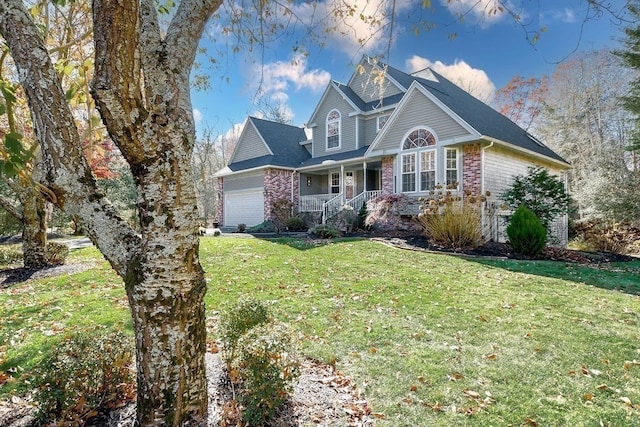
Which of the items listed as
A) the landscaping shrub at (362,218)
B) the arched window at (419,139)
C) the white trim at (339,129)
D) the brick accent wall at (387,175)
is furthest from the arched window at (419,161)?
the white trim at (339,129)

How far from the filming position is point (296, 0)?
385cm

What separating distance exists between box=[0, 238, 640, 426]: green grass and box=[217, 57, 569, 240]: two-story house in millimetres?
5233

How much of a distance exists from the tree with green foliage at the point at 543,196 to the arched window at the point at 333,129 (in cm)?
931

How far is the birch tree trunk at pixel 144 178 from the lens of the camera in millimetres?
1856

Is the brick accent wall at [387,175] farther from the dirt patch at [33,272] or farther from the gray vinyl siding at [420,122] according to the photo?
the dirt patch at [33,272]

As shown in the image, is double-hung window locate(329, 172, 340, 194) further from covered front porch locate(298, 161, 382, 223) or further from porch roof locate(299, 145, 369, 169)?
porch roof locate(299, 145, 369, 169)

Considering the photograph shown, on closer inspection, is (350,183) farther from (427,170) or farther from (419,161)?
(427,170)

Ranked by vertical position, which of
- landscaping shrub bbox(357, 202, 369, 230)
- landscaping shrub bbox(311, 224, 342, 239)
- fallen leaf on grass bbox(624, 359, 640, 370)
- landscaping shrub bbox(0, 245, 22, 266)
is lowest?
fallen leaf on grass bbox(624, 359, 640, 370)

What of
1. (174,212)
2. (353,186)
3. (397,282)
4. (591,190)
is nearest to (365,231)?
(353,186)

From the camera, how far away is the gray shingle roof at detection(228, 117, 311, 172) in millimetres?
19028

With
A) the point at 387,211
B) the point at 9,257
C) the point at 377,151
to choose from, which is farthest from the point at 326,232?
the point at 9,257

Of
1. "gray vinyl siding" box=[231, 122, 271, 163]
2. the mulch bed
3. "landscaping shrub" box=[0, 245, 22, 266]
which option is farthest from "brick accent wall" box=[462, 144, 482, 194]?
"landscaping shrub" box=[0, 245, 22, 266]

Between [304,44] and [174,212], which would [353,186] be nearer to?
[304,44]

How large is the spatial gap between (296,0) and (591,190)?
55.7 ft
